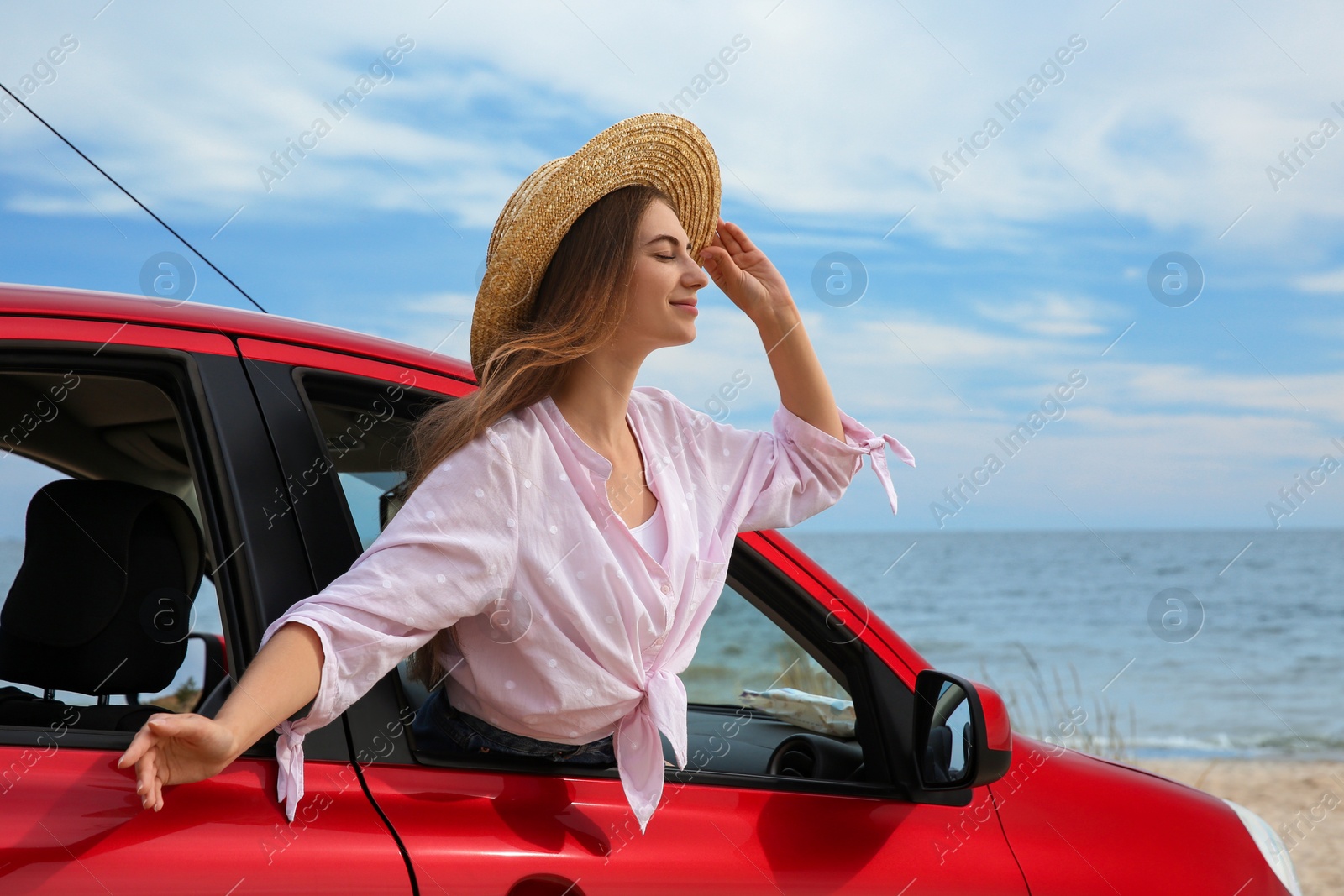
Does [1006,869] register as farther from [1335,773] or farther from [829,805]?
[1335,773]

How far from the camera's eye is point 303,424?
1.69 metres

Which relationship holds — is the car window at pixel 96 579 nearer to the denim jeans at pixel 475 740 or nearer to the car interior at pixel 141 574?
the car interior at pixel 141 574

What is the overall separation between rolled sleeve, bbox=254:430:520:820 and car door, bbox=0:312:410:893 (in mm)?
75

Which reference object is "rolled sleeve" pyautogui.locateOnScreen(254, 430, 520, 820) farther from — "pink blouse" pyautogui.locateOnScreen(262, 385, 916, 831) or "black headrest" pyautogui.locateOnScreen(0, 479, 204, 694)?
"black headrest" pyautogui.locateOnScreen(0, 479, 204, 694)

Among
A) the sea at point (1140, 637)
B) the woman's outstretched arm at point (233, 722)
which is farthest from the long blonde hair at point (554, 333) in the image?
the sea at point (1140, 637)

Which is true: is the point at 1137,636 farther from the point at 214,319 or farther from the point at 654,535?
the point at 214,319

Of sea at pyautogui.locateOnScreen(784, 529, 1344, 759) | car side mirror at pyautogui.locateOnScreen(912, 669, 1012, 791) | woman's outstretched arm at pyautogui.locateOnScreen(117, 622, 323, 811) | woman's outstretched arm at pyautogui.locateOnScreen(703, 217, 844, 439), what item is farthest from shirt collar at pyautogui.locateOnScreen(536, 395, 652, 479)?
sea at pyautogui.locateOnScreen(784, 529, 1344, 759)

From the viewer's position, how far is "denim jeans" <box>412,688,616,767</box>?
1676 mm

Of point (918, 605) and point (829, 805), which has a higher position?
point (829, 805)

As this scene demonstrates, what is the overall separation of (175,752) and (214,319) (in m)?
0.71

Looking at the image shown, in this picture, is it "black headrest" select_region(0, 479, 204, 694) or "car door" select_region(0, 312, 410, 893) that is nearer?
"car door" select_region(0, 312, 410, 893)

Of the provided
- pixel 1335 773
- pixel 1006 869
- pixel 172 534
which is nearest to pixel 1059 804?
pixel 1006 869

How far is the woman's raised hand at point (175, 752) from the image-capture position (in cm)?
120

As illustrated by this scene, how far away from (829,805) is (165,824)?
1.05m
